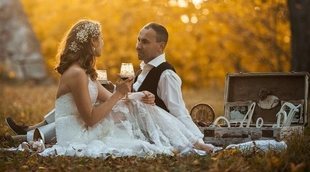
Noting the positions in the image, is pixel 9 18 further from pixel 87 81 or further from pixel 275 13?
pixel 87 81

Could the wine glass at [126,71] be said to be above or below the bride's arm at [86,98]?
above

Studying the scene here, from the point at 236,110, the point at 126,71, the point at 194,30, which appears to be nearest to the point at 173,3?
the point at 194,30

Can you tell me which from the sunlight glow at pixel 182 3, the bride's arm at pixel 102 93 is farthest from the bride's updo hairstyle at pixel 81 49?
the sunlight glow at pixel 182 3

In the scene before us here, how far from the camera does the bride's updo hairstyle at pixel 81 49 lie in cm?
644

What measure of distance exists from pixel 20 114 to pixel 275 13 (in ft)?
24.4

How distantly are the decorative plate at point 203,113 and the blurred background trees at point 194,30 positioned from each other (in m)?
5.82

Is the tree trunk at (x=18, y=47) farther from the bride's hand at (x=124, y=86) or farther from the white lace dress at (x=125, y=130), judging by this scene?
the bride's hand at (x=124, y=86)

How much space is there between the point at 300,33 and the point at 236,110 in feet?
14.3

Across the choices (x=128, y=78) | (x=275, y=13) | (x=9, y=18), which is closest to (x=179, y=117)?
(x=128, y=78)

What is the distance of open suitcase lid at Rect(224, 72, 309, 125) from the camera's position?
7.89 m

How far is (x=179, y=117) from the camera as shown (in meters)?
6.69

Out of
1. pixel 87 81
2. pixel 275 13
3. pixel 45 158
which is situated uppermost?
pixel 275 13

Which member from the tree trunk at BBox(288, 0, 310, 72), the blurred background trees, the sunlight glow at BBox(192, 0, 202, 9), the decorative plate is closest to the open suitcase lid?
the decorative plate

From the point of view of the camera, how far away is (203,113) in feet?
25.4
